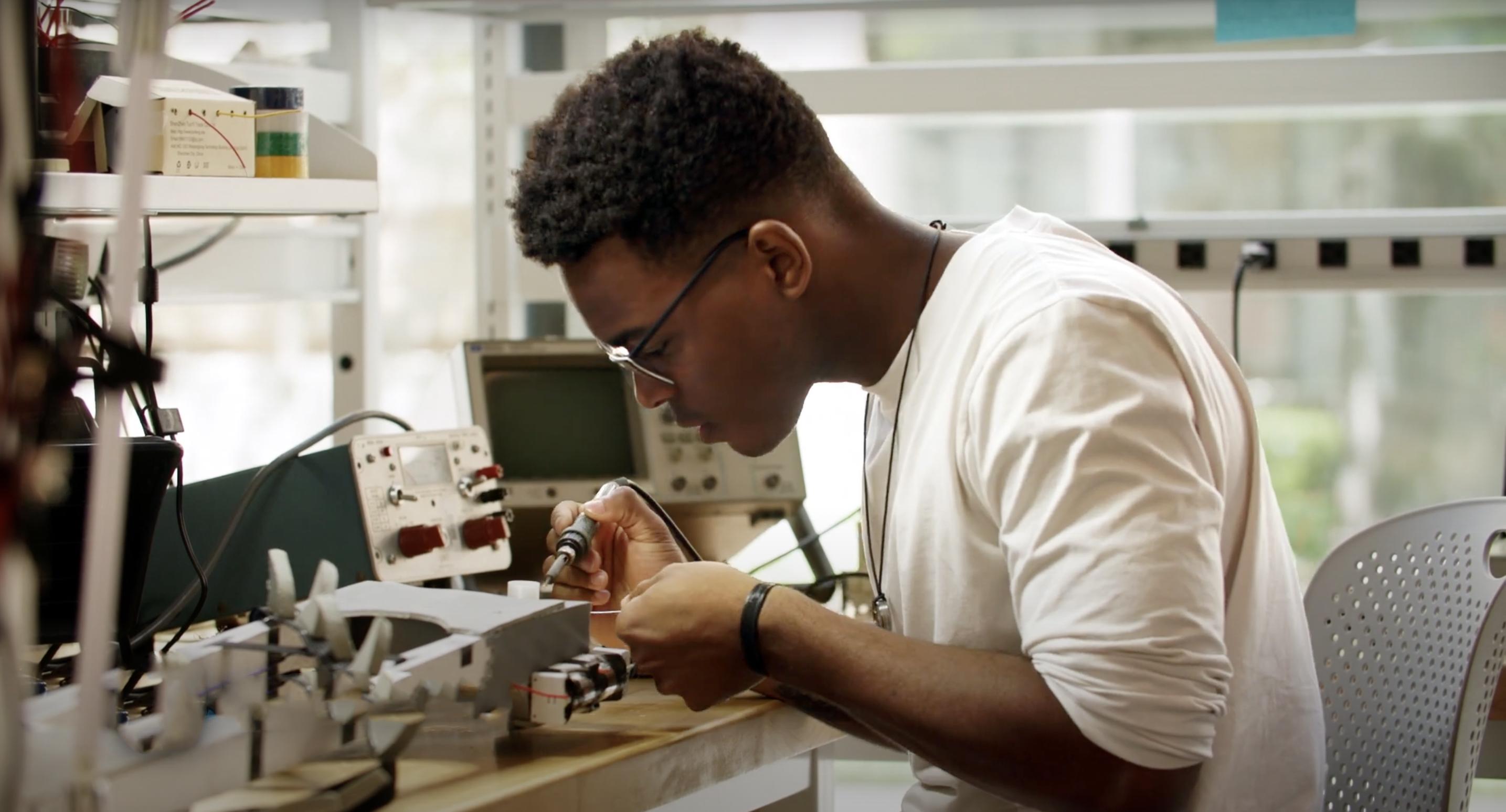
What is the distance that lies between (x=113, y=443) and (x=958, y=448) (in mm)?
662

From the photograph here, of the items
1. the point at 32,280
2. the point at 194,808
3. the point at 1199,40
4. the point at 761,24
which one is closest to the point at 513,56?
the point at 761,24

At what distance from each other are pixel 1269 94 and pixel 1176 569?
1.58 m

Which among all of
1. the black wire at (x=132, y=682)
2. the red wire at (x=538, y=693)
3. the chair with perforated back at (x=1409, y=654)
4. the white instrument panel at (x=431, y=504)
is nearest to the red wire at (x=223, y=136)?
the white instrument panel at (x=431, y=504)

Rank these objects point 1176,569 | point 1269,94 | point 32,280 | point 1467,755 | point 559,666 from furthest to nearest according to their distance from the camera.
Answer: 1. point 1269,94
2. point 1467,755
3. point 559,666
4. point 1176,569
5. point 32,280

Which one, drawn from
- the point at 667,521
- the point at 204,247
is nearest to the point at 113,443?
the point at 667,521

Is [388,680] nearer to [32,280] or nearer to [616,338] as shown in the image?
[616,338]

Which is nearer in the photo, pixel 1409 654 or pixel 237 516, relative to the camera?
pixel 1409 654

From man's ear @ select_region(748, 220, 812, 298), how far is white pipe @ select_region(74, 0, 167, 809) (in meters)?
0.61

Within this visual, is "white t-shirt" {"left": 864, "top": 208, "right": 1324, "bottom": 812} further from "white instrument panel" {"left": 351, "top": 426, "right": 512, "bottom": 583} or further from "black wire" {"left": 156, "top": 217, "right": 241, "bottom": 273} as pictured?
"black wire" {"left": 156, "top": 217, "right": 241, "bottom": 273}

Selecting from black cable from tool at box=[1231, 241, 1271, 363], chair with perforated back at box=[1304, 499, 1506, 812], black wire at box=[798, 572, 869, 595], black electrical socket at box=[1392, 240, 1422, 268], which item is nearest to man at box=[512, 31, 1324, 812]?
chair with perforated back at box=[1304, 499, 1506, 812]

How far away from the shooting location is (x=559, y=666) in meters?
1.17

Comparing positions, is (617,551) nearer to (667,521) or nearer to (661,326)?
(667,521)

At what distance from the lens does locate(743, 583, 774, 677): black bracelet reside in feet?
3.67

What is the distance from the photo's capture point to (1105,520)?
0.93 m
